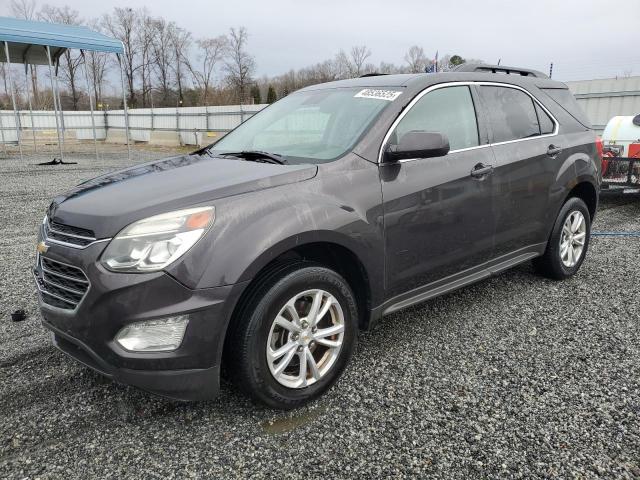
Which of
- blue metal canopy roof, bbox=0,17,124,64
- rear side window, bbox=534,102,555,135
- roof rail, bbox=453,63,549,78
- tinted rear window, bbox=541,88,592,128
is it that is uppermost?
blue metal canopy roof, bbox=0,17,124,64

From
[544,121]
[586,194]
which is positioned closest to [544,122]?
[544,121]

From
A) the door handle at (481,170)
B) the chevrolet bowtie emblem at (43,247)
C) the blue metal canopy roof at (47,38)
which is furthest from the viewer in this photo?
the blue metal canopy roof at (47,38)

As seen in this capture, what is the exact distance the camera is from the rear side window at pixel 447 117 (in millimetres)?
3250

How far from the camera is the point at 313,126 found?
342 centimetres

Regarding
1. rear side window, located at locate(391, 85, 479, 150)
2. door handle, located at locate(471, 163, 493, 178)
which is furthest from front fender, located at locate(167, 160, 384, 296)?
door handle, located at locate(471, 163, 493, 178)

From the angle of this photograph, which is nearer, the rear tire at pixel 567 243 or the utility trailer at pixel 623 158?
the rear tire at pixel 567 243

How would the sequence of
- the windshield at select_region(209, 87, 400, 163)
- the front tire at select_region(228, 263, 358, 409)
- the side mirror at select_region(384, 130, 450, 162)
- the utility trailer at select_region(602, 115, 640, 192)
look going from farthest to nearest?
the utility trailer at select_region(602, 115, 640, 192)
the windshield at select_region(209, 87, 400, 163)
the side mirror at select_region(384, 130, 450, 162)
the front tire at select_region(228, 263, 358, 409)

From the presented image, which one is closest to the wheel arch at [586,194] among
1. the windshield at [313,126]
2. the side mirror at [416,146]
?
the side mirror at [416,146]

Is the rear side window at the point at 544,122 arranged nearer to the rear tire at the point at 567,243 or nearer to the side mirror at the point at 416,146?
the rear tire at the point at 567,243

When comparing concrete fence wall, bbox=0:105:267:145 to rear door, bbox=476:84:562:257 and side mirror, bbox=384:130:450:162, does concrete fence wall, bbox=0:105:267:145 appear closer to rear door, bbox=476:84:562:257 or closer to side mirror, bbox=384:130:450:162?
rear door, bbox=476:84:562:257

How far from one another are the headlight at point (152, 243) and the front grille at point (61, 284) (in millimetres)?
200

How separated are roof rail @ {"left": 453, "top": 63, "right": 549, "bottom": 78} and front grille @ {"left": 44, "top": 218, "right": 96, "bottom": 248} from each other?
2.94m

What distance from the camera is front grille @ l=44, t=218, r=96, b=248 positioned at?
2359 mm

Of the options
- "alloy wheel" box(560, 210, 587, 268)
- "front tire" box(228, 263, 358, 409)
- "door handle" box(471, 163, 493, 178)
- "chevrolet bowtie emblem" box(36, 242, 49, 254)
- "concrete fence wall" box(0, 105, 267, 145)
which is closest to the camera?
"front tire" box(228, 263, 358, 409)
